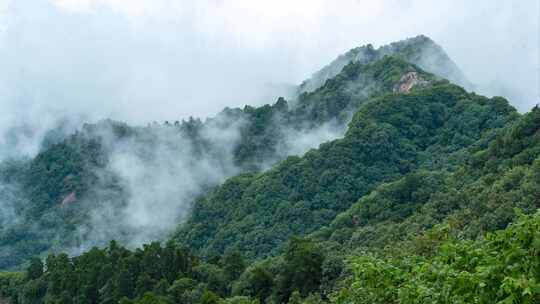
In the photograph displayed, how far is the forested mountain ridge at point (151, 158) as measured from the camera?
4432 inches

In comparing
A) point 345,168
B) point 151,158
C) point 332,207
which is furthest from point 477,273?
point 151,158

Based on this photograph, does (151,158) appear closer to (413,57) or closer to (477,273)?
(413,57)

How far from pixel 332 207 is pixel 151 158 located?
1916 inches

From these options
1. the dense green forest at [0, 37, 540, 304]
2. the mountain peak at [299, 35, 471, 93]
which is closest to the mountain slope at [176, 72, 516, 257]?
the dense green forest at [0, 37, 540, 304]

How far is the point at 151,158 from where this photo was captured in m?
129

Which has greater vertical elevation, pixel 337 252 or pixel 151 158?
pixel 151 158

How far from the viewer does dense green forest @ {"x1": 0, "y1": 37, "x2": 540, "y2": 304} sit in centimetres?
1756

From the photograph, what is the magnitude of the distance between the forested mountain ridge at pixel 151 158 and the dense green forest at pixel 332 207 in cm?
31

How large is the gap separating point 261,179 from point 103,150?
140ft

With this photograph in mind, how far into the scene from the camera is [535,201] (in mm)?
43406

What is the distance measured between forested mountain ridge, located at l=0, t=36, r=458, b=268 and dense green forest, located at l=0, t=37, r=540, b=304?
31 cm

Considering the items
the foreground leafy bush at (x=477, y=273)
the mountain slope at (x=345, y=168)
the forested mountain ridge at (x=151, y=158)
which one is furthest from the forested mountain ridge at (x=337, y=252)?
the forested mountain ridge at (x=151, y=158)

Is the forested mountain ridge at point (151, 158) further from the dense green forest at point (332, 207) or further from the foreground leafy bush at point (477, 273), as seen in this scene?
the foreground leafy bush at point (477, 273)

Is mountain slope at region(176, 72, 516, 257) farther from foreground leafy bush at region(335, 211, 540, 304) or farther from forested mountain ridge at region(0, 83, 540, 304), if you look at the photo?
foreground leafy bush at region(335, 211, 540, 304)
